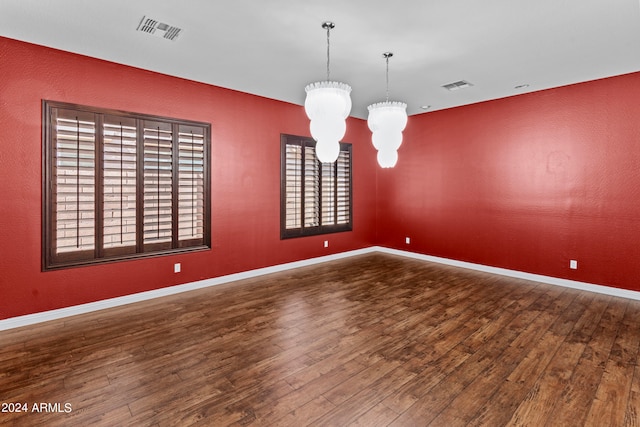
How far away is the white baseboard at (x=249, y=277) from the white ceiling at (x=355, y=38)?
8.97ft

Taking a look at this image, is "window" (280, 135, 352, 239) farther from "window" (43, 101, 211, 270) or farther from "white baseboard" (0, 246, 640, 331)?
"window" (43, 101, 211, 270)

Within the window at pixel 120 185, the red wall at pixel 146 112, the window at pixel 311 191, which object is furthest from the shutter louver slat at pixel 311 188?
the window at pixel 120 185

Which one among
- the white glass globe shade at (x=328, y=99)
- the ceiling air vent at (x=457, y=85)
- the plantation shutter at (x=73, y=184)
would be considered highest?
the ceiling air vent at (x=457, y=85)

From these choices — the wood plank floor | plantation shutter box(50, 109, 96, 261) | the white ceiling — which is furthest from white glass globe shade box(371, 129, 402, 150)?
plantation shutter box(50, 109, 96, 261)

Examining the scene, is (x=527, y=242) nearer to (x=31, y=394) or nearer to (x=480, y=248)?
(x=480, y=248)

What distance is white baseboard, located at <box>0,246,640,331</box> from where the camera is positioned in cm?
336

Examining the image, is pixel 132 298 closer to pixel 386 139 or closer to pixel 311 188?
pixel 311 188

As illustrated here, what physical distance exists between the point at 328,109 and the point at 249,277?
3.12 m

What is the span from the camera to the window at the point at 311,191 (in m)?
5.49

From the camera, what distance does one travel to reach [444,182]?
5996 millimetres

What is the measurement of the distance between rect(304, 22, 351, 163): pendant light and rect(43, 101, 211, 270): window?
Result: 2.24 metres

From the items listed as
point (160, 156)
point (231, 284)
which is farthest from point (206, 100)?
point (231, 284)

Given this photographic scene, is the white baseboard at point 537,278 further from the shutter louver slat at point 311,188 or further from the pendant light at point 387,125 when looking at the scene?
the pendant light at point 387,125

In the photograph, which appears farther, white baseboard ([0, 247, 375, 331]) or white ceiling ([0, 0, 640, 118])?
white baseboard ([0, 247, 375, 331])
